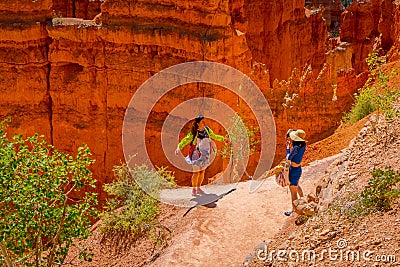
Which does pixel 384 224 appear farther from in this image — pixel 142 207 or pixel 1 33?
pixel 1 33

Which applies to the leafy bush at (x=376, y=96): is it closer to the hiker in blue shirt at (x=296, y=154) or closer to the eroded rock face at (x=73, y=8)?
the hiker in blue shirt at (x=296, y=154)

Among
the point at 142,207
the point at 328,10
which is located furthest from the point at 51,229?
the point at 328,10

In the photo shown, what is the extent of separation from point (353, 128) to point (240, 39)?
14.5ft

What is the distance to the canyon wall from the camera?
48.6 feet

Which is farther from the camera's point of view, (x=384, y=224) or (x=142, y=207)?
(x=142, y=207)

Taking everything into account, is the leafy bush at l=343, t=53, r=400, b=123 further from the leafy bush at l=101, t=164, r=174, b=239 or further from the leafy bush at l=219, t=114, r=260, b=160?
the leafy bush at l=101, t=164, r=174, b=239

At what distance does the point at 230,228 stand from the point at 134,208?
7.72 feet

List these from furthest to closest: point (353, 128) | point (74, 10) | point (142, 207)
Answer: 1. point (74, 10)
2. point (353, 128)
3. point (142, 207)

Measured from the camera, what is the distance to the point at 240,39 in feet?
48.5

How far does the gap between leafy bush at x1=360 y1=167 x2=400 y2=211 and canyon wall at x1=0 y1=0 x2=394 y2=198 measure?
28.7ft

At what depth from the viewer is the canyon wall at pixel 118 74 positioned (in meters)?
14.8

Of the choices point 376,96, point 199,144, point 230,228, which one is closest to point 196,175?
point 199,144

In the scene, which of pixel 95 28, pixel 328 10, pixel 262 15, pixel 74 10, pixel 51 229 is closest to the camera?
pixel 51 229

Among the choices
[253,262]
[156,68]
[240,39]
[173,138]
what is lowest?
[173,138]
